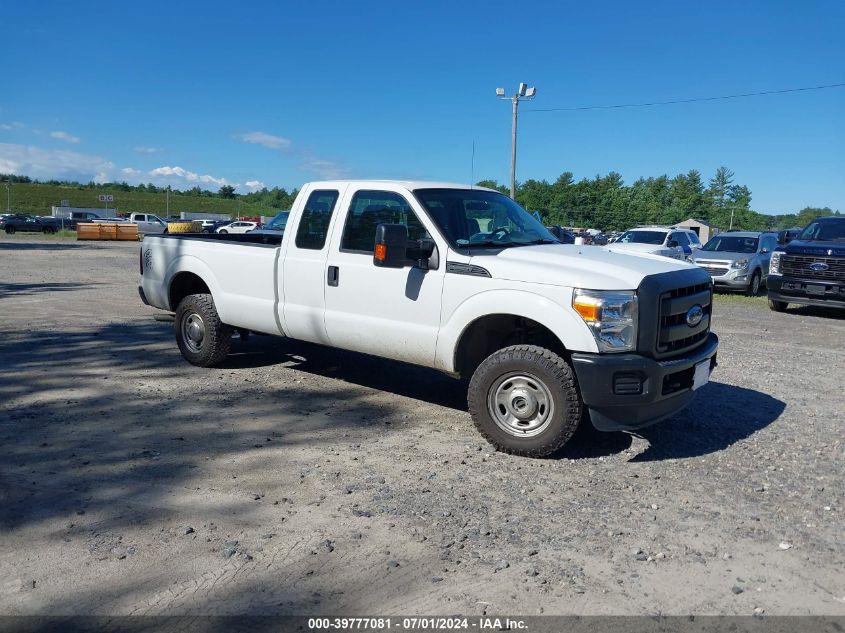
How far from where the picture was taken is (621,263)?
521 centimetres

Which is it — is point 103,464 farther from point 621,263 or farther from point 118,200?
point 118,200

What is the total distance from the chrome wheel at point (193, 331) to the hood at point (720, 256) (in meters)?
14.8

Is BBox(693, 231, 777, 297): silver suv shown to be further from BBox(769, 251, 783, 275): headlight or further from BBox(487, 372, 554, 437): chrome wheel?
BBox(487, 372, 554, 437): chrome wheel

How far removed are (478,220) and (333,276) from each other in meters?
1.34

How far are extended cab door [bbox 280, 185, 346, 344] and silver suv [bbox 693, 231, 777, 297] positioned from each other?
13.9 metres

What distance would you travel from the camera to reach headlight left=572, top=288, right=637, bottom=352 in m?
4.73

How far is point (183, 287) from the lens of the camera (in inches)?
316

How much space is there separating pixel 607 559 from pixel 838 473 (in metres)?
2.34

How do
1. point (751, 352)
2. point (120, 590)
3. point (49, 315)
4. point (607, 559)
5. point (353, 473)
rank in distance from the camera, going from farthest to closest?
point (49, 315), point (751, 352), point (353, 473), point (607, 559), point (120, 590)

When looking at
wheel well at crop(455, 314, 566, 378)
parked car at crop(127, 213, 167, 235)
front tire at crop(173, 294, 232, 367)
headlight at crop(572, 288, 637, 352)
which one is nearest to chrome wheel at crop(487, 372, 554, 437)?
wheel well at crop(455, 314, 566, 378)

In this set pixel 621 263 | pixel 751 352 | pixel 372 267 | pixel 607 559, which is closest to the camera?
pixel 607 559

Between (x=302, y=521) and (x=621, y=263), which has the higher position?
(x=621, y=263)

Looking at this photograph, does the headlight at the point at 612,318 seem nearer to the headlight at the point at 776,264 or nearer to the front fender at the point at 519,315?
the front fender at the point at 519,315

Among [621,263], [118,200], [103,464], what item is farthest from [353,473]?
[118,200]
